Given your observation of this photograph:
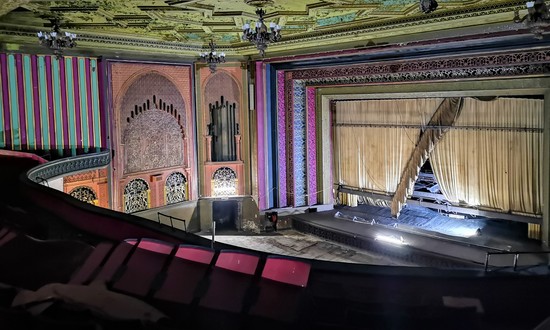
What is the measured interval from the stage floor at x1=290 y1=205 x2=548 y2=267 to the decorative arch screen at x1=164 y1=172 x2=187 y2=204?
2952 millimetres

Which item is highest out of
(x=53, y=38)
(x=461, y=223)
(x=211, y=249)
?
(x=53, y=38)

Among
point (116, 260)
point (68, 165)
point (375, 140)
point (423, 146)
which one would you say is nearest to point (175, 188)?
point (68, 165)

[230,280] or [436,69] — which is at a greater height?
[436,69]

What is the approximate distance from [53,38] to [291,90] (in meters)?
6.19

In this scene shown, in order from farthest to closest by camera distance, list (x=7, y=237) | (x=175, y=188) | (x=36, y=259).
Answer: (x=175, y=188) → (x=7, y=237) → (x=36, y=259)

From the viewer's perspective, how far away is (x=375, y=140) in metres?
12.2

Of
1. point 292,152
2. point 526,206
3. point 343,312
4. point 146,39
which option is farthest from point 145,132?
point 343,312

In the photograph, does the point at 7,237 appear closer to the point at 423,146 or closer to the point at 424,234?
the point at 424,234

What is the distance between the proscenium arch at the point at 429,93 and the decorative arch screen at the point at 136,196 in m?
4.59

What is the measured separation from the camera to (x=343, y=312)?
239 cm

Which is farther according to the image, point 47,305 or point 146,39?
point 146,39

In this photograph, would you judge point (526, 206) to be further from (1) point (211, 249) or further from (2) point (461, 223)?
(1) point (211, 249)

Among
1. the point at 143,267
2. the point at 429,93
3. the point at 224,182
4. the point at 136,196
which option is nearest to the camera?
the point at 143,267

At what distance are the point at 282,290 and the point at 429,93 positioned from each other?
843 centimetres
